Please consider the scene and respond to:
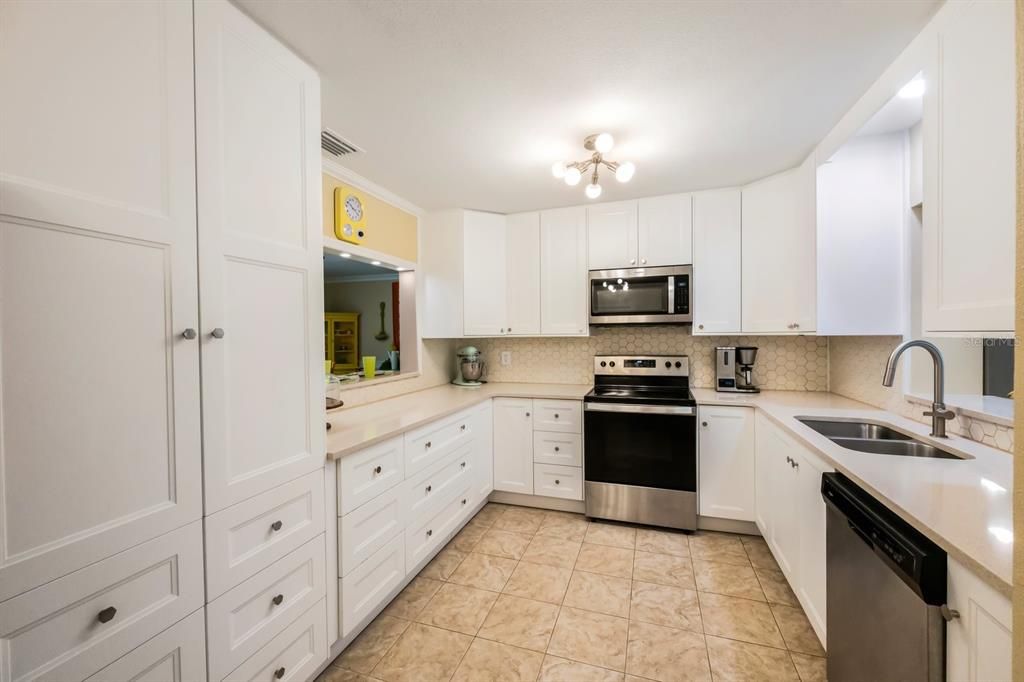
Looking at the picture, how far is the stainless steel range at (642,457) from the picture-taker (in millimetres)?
2562

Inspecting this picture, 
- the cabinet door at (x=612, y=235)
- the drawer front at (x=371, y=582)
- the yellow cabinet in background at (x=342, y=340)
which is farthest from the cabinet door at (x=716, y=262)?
the yellow cabinet in background at (x=342, y=340)

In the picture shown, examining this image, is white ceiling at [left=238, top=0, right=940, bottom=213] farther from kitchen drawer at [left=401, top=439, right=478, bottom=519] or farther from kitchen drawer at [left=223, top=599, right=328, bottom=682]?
kitchen drawer at [left=223, top=599, right=328, bottom=682]

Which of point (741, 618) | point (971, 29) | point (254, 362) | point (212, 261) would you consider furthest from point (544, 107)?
point (741, 618)

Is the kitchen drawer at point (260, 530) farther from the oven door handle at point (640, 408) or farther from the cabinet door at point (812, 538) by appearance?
the cabinet door at point (812, 538)

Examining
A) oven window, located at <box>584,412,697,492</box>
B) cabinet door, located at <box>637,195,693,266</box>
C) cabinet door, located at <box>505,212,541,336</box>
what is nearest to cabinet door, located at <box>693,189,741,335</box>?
cabinet door, located at <box>637,195,693,266</box>

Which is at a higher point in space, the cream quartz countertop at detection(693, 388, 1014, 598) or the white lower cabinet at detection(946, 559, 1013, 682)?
the cream quartz countertop at detection(693, 388, 1014, 598)

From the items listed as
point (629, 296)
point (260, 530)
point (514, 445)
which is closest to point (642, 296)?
point (629, 296)

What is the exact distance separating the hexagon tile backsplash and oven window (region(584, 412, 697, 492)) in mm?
761

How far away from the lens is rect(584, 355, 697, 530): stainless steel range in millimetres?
2562

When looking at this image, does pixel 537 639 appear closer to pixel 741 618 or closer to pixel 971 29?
pixel 741 618

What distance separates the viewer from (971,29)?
3.57 ft

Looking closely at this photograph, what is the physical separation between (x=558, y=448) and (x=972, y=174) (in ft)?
7.95

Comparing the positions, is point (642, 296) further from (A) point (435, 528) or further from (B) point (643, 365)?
(A) point (435, 528)

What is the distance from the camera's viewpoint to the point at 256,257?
1.24m
